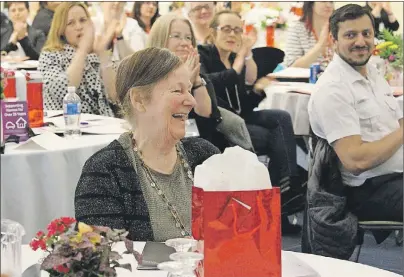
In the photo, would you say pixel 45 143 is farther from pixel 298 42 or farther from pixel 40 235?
pixel 298 42

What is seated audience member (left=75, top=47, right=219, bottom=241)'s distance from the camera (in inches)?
88.6

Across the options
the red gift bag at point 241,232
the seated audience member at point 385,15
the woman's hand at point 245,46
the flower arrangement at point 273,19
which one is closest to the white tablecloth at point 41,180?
the red gift bag at point 241,232

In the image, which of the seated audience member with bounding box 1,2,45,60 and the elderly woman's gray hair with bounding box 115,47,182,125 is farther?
the seated audience member with bounding box 1,2,45,60

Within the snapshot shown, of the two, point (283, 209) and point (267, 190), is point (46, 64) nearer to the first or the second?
point (283, 209)

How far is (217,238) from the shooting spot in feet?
5.20

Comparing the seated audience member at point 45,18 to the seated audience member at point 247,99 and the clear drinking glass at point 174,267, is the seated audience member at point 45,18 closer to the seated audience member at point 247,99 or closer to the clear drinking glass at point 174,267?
the seated audience member at point 247,99

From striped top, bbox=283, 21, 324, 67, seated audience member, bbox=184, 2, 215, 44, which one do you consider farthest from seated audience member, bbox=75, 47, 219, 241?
Answer: striped top, bbox=283, 21, 324, 67

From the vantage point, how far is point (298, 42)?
741cm

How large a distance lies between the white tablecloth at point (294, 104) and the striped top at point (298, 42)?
138cm

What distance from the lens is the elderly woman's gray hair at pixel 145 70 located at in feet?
7.68

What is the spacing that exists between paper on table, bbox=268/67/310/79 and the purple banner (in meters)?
3.25

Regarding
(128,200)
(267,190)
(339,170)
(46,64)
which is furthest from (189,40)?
(267,190)

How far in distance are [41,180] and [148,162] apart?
4.74 feet

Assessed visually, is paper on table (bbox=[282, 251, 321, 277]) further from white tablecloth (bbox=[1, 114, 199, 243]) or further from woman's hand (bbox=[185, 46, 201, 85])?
woman's hand (bbox=[185, 46, 201, 85])
